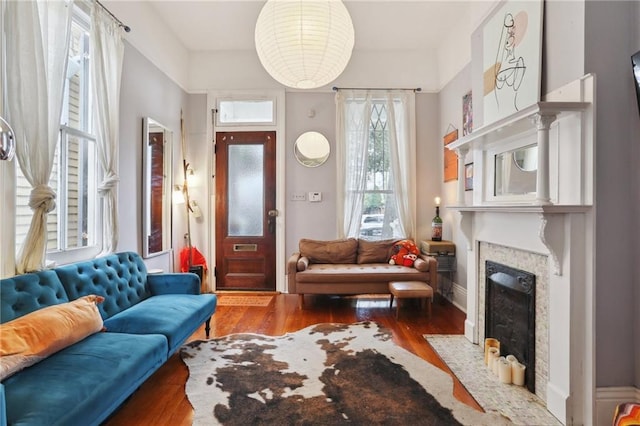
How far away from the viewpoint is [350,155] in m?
4.85

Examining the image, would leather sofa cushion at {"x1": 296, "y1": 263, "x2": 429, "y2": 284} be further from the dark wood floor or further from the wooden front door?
the wooden front door

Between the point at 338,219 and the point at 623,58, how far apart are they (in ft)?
11.3

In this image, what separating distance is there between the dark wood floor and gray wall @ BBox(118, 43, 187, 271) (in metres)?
1.26

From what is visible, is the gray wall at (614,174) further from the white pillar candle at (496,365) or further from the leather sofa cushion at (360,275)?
the leather sofa cushion at (360,275)

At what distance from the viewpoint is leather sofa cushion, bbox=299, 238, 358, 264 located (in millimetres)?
4543

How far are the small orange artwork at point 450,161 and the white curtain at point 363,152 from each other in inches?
17.5

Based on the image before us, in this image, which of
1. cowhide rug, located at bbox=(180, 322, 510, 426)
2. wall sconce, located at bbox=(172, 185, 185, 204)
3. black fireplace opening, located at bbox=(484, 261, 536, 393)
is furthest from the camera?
wall sconce, located at bbox=(172, 185, 185, 204)

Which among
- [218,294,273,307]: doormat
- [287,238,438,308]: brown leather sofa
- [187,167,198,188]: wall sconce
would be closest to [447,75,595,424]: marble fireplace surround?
[287,238,438,308]: brown leather sofa

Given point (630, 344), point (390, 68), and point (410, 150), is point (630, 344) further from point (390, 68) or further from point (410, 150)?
point (390, 68)

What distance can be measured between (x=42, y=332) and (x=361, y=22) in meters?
4.37

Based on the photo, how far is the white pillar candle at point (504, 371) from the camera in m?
2.32

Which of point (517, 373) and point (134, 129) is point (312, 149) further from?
point (517, 373)

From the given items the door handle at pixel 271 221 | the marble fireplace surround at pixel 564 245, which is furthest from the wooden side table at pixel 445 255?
the door handle at pixel 271 221

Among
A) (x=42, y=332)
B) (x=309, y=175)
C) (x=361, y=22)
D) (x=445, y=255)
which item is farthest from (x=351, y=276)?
(x=361, y=22)
